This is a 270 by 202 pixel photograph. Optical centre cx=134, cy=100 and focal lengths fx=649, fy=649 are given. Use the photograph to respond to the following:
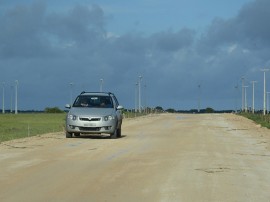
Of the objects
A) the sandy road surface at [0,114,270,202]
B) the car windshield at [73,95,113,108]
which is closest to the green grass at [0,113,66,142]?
the car windshield at [73,95,113,108]

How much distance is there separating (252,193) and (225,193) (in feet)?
1.63

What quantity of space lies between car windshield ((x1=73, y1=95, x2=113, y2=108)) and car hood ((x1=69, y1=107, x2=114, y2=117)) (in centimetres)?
64

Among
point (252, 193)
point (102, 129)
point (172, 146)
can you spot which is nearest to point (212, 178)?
point (252, 193)

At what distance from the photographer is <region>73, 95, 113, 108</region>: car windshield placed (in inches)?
1129

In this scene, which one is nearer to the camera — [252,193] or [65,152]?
[252,193]

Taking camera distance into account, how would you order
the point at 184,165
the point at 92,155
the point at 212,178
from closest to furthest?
the point at 212,178
the point at 184,165
the point at 92,155

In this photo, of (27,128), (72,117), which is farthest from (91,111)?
(27,128)

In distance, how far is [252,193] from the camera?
1141 centimetres

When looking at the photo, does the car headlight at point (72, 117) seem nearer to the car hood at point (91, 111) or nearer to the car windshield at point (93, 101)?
the car hood at point (91, 111)

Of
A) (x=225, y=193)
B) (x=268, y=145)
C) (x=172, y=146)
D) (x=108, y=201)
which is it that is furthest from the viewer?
(x=268, y=145)

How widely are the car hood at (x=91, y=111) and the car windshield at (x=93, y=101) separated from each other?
637 millimetres

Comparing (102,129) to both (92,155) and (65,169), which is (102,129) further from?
(65,169)

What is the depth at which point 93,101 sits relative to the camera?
28922 millimetres

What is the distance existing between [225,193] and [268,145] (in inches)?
540
